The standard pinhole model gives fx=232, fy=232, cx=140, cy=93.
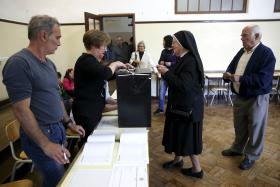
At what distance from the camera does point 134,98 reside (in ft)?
5.01

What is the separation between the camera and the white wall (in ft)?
16.8

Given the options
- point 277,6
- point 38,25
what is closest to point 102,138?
point 38,25

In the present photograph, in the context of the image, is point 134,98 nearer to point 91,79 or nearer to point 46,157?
point 91,79

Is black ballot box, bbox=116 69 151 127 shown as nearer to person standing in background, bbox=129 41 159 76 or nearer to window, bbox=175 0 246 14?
person standing in background, bbox=129 41 159 76

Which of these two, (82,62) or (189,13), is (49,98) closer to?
(82,62)

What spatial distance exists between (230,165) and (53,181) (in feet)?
6.44

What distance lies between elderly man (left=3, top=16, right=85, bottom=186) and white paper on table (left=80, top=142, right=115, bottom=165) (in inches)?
4.2

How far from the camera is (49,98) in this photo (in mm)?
1229

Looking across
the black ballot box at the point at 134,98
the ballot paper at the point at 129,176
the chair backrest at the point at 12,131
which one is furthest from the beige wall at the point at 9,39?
the ballot paper at the point at 129,176

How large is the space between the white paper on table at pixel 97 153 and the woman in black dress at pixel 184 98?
31.4 inches

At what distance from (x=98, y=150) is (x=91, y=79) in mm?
513

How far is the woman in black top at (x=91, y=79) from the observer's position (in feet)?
4.98

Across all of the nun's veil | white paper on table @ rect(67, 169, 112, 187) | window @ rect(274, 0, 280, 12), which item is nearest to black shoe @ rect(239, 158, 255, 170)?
the nun's veil

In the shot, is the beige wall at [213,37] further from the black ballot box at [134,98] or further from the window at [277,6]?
the black ballot box at [134,98]
